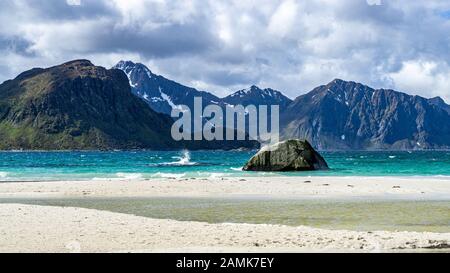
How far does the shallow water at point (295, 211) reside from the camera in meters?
23.2

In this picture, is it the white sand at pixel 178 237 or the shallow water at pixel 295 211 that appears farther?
the shallow water at pixel 295 211

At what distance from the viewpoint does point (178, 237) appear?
60.8ft

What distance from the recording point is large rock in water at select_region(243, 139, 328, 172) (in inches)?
2857

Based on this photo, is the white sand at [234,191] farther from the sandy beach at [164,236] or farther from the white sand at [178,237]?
the white sand at [178,237]

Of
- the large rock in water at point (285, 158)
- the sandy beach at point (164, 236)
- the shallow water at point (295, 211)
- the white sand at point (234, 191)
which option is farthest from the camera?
the large rock in water at point (285, 158)

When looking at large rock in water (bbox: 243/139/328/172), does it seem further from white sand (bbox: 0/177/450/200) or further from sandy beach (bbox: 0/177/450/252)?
sandy beach (bbox: 0/177/450/252)

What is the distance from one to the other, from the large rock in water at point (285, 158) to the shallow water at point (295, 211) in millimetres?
38660

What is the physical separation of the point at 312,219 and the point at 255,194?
14.5 metres

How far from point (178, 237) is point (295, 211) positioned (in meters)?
10.7

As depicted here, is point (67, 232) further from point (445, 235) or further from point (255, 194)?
point (255, 194)

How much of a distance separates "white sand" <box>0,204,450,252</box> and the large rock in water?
166 ft

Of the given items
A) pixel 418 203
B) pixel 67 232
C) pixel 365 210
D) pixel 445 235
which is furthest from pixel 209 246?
pixel 418 203

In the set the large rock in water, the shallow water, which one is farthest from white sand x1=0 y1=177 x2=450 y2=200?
the large rock in water

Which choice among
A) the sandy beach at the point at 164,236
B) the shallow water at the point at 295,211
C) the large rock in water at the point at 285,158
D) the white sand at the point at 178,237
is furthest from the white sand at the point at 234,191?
the large rock in water at the point at 285,158
